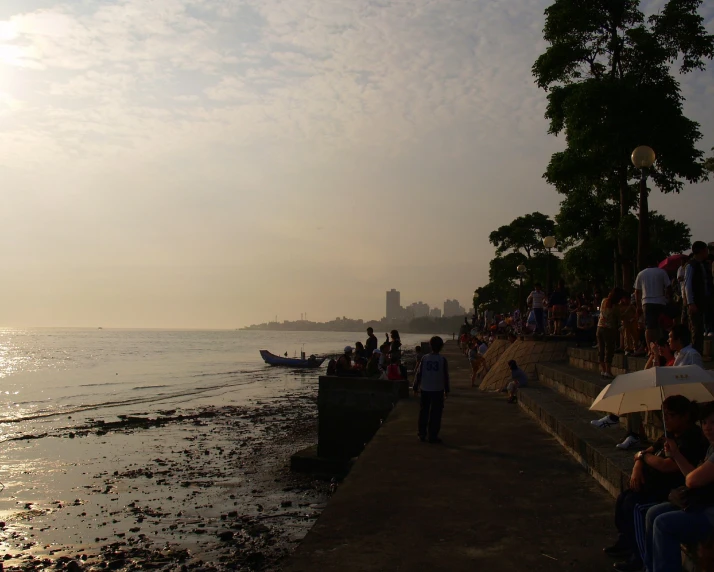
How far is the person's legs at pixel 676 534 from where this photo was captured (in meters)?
3.57

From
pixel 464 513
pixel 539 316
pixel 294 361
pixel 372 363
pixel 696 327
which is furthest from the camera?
pixel 294 361

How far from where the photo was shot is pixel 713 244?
9.59m

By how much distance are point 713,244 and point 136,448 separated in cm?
1653

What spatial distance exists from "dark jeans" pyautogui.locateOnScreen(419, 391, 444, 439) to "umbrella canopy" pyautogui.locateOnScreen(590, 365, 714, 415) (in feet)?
13.2

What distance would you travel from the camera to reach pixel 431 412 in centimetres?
888

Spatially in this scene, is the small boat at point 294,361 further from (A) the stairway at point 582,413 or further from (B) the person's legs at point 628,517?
(B) the person's legs at point 628,517

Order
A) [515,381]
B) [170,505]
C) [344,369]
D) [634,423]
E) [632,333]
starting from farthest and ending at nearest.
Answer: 1. [344,369]
2. [515,381]
3. [170,505]
4. [632,333]
5. [634,423]

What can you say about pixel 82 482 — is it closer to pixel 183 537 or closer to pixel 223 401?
pixel 183 537

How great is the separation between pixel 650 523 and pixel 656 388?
4.53ft

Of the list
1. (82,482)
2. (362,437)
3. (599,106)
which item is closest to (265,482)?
(362,437)

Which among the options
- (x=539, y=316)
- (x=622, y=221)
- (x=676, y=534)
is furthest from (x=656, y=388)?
(x=622, y=221)

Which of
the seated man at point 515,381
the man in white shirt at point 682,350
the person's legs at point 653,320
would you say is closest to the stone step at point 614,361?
the person's legs at point 653,320

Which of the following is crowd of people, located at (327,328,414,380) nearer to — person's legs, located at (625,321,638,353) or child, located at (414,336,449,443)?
person's legs, located at (625,321,638,353)

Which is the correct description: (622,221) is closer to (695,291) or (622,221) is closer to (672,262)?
(672,262)
